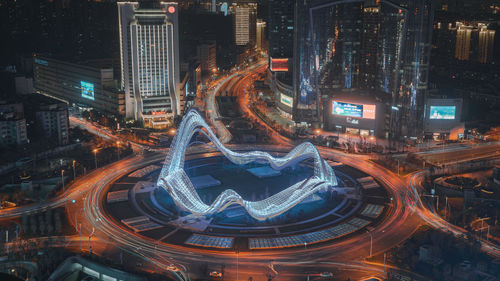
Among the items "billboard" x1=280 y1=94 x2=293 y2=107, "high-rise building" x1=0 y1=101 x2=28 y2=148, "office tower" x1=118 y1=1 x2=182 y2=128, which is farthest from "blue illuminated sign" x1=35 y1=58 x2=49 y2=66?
"billboard" x1=280 y1=94 x2=293 y2=107

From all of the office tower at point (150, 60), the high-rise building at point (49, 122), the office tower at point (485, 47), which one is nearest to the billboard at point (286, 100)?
the office tower at point (150, 60)

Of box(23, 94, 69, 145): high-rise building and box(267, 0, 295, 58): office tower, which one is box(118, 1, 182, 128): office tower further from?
box(267, 0, 295, 58): office tower

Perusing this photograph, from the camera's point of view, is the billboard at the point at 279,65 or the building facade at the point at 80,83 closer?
the building facade at the point at 80,83

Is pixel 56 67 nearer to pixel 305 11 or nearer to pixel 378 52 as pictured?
pixel 305 11

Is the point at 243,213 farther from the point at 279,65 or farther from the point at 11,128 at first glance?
the point at 279,65

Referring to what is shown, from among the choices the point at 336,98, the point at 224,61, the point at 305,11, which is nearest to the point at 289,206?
the point at 336,98

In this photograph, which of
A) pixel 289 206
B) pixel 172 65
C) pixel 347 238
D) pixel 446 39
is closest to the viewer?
pixel 347 238

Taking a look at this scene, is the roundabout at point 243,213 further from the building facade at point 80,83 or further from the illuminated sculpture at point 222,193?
the building facade at point 80,83
